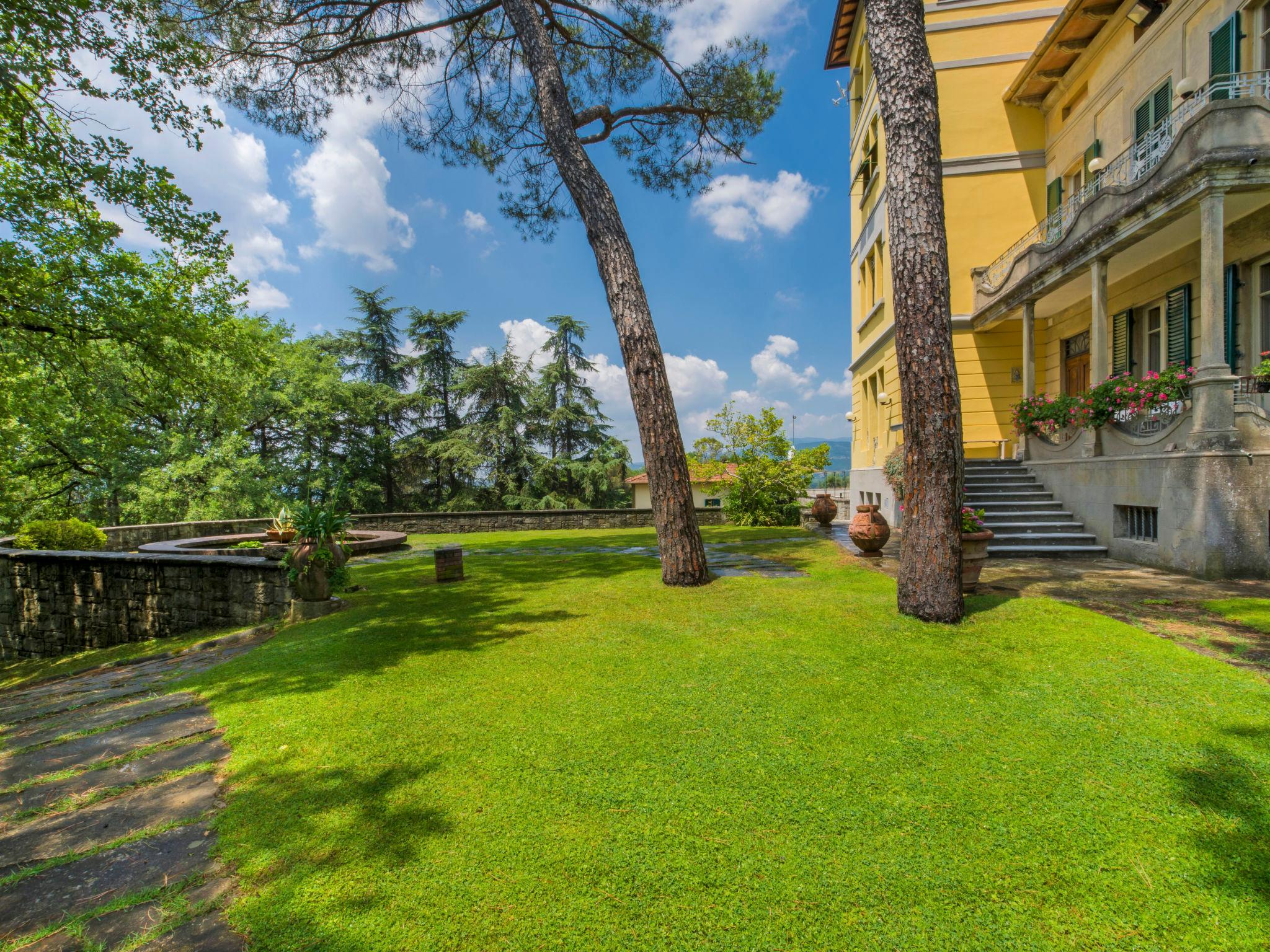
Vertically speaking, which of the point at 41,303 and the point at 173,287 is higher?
the point at 173,287

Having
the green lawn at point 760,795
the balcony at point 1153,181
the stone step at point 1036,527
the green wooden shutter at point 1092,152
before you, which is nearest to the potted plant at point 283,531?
the green lawn at point 760,795

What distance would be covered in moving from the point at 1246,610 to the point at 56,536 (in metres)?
17.4

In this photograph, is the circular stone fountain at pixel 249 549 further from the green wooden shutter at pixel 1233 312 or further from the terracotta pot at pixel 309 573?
the green wooden shutter at pixel 1233 312

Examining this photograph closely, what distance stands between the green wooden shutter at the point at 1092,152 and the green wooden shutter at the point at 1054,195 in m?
0.84

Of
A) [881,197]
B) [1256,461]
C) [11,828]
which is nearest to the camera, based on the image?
[11,828]

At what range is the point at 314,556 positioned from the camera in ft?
21.4

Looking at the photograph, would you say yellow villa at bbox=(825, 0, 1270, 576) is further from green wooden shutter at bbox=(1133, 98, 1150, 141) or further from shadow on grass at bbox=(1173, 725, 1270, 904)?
shadow on grass at bbox=(1173, 725, 1270, 904)

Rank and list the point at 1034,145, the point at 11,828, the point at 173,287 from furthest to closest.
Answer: the point at 1034,145 → the point at 173,287 → the point at 11,828

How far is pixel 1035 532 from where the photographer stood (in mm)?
9023

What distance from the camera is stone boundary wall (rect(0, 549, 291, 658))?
7.19 metres

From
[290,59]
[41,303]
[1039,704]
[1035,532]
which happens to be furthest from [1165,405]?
[41,303]

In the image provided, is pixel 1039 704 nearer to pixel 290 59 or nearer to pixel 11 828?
pixel 11 828

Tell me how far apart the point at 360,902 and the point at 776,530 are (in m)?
14.2

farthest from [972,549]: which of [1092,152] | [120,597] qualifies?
[1092,152]
